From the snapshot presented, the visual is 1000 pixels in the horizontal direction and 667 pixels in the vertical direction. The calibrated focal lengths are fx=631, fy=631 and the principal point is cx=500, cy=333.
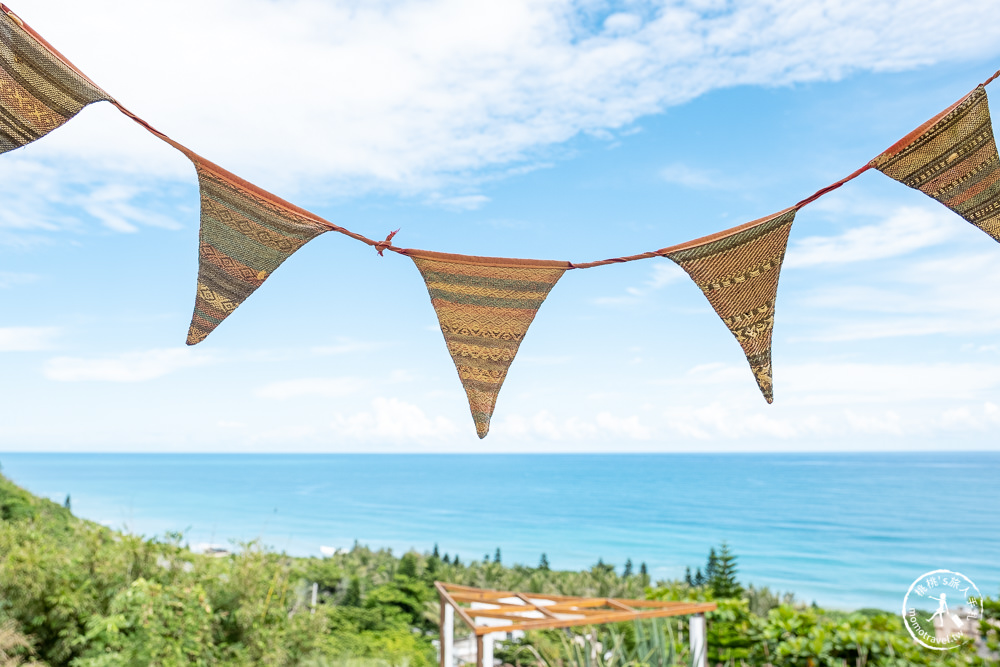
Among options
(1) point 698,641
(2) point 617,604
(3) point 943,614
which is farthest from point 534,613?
(3) point 943,614

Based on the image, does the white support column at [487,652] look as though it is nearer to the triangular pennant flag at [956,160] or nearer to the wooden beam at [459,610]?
the wooden beam at [459,610]

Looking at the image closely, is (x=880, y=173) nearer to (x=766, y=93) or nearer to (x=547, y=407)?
(x=766, y=93)

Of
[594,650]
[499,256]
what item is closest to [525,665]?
[594,650]

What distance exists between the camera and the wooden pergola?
235 cm

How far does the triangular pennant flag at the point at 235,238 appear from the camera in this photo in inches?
57.9

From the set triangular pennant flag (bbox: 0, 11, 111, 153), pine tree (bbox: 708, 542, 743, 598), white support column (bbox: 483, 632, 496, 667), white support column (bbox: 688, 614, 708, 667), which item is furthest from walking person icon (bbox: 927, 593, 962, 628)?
triangular pennant flag (bbox: 0, 11, 111, 153)

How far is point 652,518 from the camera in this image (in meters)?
31.8

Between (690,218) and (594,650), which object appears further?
(690,218)

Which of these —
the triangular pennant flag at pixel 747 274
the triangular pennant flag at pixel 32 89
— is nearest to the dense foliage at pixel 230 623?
the triangular pennant flag at pixel 747 274

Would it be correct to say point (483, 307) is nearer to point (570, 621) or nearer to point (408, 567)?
point (570, 621)

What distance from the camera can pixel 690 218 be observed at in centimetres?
2080

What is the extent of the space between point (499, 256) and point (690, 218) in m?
20.6
